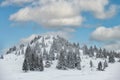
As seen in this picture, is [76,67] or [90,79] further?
[76,67]

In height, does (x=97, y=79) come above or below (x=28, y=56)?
below

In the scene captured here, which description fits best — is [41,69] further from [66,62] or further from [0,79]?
[0,79]

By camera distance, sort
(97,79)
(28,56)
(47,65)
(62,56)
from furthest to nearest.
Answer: (47,65), (62,56), (28,56), (97,79)

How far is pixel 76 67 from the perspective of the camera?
155500mm

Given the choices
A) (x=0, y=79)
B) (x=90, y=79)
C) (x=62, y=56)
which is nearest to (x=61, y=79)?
(x=90, y=79)

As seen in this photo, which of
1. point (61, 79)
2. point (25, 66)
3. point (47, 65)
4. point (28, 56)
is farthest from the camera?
point (47, 65)

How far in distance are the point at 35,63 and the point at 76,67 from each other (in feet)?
108

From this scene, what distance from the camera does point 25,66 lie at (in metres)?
122

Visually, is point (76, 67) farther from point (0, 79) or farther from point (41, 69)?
point (0, 79)

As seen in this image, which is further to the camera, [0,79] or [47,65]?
[47,65]

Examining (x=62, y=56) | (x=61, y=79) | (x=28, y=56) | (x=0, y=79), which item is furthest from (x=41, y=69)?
(x=0, y=79)

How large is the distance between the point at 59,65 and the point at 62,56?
17.1 ft

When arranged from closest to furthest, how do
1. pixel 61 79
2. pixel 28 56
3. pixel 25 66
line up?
pixel 61 79
pixel 25 66
pixel 28 56

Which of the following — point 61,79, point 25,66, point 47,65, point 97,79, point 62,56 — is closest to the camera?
point 97,79
